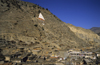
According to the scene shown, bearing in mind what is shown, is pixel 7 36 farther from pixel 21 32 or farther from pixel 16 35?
pixel 21 32

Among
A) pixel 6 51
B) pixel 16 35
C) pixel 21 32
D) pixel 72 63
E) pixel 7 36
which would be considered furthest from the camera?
pixel 21 32

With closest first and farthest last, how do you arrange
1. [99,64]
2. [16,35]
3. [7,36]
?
1. [99,64]
2. [7,36]
3. [16,35]

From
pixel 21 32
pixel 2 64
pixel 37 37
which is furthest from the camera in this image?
pixel 37 37

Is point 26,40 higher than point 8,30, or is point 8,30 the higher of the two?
point 8,30

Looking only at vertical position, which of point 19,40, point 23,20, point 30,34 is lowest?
point 19,40

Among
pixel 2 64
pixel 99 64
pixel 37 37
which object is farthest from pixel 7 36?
pixel 99 64

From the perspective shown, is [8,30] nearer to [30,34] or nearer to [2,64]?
[30,34]

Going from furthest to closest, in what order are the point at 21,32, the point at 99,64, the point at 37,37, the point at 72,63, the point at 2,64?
the point at 37,37 → the point at 21,32 → the point at 72,63 → the point at 99,64 → the point at 2,64

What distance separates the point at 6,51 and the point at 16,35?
4005 millimetres

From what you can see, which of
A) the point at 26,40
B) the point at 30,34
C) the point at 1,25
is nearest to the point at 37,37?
the point at 30,34

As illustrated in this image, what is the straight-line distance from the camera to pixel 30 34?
540 inches

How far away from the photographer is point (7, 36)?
11062 millimetres

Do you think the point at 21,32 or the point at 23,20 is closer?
the point at 21,32

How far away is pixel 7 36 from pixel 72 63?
8.40 meters
